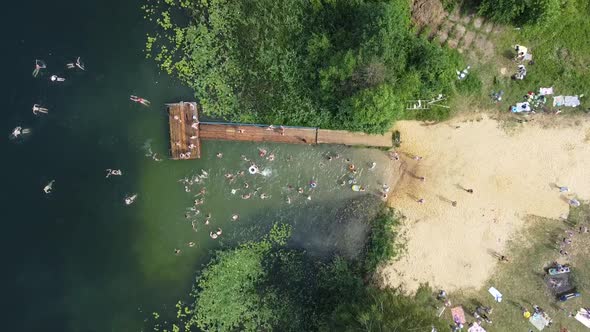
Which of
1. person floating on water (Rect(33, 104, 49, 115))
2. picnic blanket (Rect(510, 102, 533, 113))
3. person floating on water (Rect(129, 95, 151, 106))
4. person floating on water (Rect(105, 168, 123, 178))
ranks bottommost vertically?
person floating on water (Rect(105, 168, 123, 178))

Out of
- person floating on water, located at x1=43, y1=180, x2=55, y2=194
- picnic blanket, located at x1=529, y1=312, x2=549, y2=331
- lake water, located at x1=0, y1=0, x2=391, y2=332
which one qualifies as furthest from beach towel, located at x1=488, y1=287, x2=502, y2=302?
person floating on water, located at x1=43, y1=180, x2=55, y2=194

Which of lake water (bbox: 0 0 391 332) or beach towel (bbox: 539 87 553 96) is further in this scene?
lake water (bbox: 0 0 391 332)

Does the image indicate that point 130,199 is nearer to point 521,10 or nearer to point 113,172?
point 113,172

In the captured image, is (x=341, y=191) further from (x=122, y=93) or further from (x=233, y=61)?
(x=122, y=93)

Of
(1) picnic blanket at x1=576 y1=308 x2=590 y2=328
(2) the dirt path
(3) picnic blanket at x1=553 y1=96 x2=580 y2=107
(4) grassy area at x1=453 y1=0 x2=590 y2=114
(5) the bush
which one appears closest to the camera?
(5) the bush

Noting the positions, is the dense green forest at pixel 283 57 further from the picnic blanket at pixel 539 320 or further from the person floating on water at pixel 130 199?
the picnic blanket at pixel 539 320

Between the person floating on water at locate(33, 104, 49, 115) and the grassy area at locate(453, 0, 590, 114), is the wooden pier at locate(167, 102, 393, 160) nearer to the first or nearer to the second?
the grassy area at locate(453, 0, 590, 114)

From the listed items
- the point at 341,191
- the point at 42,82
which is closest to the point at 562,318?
the point at 341,191
